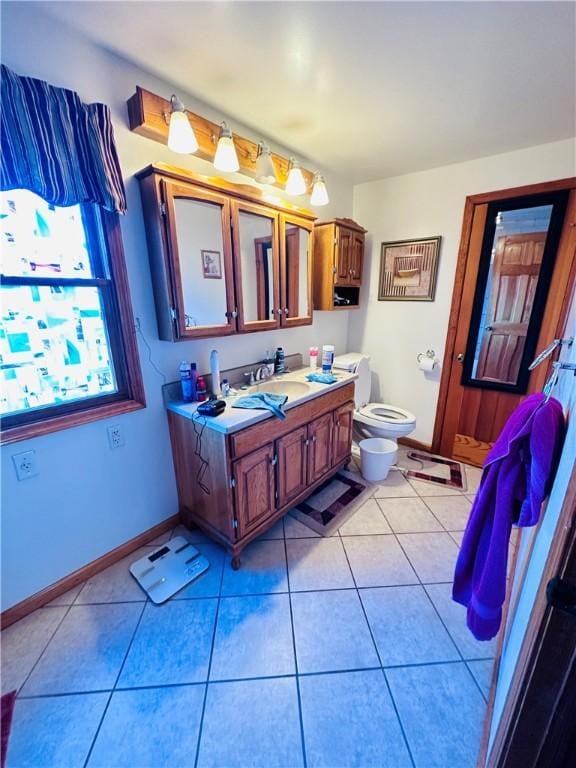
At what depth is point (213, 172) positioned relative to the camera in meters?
1.78

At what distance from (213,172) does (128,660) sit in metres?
2.43

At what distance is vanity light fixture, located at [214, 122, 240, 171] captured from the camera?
1.48m

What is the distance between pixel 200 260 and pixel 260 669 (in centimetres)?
189

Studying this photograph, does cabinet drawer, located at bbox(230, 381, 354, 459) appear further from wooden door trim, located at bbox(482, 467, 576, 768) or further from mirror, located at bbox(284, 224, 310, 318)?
wooden door trim, located at bbox(482, 467, 576, 768)

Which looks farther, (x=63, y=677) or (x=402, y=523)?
(x=402, y=523)

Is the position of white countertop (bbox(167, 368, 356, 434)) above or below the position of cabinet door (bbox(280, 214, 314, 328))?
below

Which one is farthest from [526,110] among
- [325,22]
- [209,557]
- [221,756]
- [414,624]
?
[221,756]

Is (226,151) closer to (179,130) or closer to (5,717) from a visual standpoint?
(179,130)

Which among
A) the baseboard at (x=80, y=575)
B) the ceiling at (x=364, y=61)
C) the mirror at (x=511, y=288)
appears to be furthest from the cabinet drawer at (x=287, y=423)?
the ceiling at (x=364, y=61)

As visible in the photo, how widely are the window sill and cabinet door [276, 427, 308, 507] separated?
0.82 m

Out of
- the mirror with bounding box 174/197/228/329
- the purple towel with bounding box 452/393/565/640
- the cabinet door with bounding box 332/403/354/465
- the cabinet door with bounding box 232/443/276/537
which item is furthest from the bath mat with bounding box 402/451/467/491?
the mirror with bounding box 174/197/228/329

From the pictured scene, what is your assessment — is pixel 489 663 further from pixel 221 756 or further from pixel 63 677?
pixel 63 677

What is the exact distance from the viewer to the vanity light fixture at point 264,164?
169 cm

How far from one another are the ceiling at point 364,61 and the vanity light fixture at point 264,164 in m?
0.21
